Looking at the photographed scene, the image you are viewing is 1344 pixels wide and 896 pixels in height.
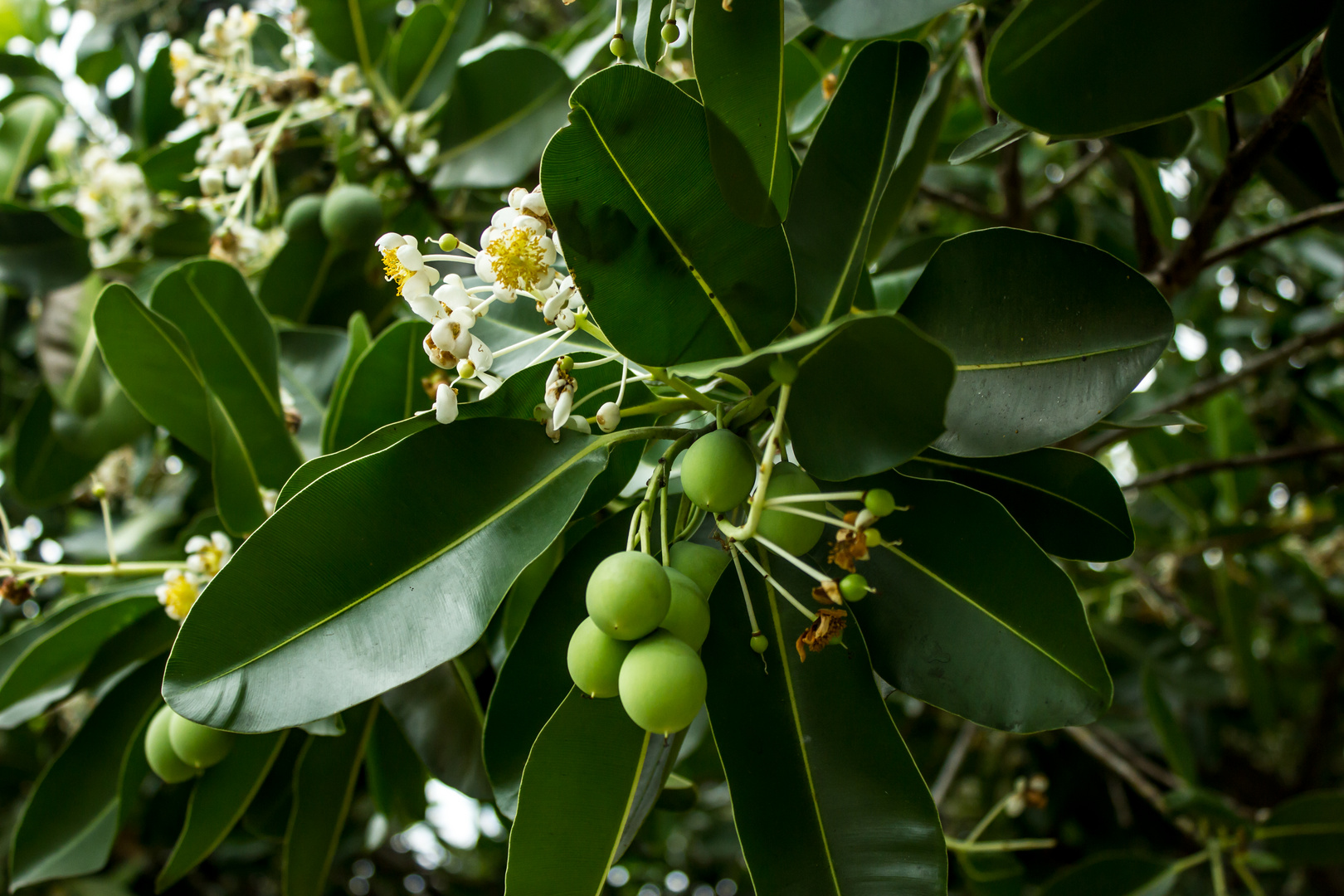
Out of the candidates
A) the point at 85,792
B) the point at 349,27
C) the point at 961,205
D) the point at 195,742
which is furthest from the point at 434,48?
the point at 85,792

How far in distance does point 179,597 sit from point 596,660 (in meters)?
0.75

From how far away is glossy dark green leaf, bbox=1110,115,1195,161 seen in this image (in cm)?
131

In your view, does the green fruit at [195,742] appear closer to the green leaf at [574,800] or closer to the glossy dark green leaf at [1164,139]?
the green leaf at [574,800]

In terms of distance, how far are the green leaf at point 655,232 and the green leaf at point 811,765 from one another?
0.97 ft

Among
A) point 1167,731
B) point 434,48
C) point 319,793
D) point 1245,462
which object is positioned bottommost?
point 1167,731

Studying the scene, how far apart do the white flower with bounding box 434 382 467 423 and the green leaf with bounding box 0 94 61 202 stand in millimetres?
2182

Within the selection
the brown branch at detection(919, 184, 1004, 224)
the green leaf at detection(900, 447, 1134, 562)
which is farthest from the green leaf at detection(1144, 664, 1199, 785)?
the green leaf at detection(900, 447, 1134, 562)

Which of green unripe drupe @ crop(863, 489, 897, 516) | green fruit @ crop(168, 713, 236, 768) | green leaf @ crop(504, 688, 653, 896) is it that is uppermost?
green unripe drupe @ crop(863, 489, 897, 516)

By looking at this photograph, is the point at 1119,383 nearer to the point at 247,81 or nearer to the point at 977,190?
the point at 247,81

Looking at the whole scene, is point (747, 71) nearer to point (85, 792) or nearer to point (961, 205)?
point (961, 205)

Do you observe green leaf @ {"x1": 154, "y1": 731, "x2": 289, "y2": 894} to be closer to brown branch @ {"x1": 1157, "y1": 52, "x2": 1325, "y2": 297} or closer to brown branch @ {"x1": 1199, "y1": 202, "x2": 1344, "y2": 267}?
brown branch @ {"x1": 1157, "y1": 52, "x2": 1325, "y2": 297}

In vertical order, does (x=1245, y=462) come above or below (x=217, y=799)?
below

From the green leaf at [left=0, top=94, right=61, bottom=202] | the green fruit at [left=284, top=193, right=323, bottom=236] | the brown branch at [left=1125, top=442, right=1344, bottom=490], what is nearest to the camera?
the green fruit at [left=284, top=193, right=323, bottom=236]

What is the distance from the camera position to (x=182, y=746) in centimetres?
121
